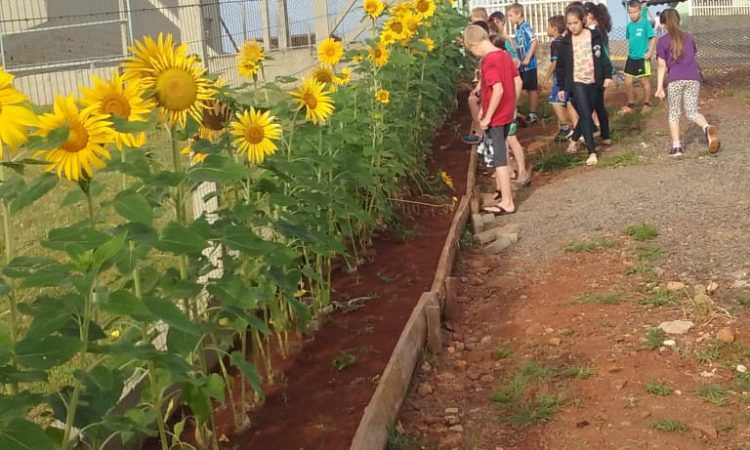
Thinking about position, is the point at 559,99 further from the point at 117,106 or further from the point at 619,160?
the point at 117,106

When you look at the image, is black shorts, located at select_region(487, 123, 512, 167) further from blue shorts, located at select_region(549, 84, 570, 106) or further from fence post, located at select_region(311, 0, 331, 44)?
blue shorts, located at select_region(549, 84, 570, 106)

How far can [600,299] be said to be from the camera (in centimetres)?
539

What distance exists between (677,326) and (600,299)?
622 mm

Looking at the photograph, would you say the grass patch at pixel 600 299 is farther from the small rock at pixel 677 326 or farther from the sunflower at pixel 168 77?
the sunflower at pixel 168 77

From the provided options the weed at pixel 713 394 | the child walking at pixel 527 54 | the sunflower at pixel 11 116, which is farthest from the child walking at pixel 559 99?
the sunflower at pixel 11 116

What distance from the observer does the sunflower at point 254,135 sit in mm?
3502

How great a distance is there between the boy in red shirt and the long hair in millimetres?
2465

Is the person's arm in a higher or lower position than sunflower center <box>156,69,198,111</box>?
lower

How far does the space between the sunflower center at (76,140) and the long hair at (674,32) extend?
8337mm

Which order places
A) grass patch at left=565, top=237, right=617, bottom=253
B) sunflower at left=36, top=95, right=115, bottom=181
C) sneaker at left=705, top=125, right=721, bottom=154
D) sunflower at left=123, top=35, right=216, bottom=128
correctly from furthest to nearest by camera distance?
1. sneaker at left=705, top=125, right=721, bottom=154
2. grass patch at left=565, top=237, right=617, bottom=253
3. sunflower at left=123, top=35, right=216, bottom=128
4. sunflower at left=36, top=95, right=115, bottom=181

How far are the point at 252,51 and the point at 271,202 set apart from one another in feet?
2.74

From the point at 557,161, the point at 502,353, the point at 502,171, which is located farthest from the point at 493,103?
the point at 502,353

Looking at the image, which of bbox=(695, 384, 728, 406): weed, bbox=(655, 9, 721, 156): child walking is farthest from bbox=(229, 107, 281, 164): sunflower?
bbox=(655, 9, 721, 156): child walking

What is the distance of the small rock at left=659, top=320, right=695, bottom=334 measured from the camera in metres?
4.79
